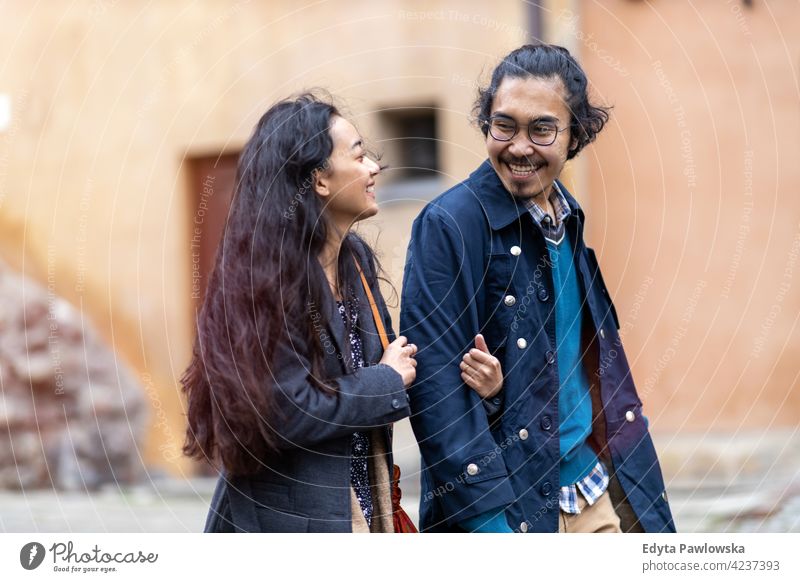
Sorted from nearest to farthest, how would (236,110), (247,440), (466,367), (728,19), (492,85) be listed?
1. (247,440)
2. (466,367)
3. (492,85)
4. (728,19)
5. (236,110)

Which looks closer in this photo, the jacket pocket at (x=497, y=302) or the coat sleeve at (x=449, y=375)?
the coat sleeve at (x=449, y=375)

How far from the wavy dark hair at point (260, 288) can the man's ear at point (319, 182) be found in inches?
0.4

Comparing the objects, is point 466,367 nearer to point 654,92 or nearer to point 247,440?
point 247,440

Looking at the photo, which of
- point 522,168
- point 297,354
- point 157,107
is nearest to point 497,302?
point 522,168

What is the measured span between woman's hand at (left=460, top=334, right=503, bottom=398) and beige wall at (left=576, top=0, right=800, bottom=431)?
124 inches

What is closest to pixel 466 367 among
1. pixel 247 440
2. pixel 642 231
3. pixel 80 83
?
pixel 247 440

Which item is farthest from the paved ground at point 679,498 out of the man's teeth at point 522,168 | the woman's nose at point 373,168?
the woman's nose at point 373,168

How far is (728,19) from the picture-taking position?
5.96 metres

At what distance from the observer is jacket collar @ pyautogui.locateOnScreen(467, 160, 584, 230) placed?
123 inches

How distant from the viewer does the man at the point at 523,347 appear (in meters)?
3.01

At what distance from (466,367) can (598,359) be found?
420 millimetres

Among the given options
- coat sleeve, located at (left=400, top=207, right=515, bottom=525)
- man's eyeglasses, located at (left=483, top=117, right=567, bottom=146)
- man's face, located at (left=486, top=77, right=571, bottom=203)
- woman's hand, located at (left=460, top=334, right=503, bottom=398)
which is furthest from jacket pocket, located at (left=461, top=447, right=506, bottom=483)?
man's eyeglasses, located at (left=483, top=117, right=567, bottom=146)
